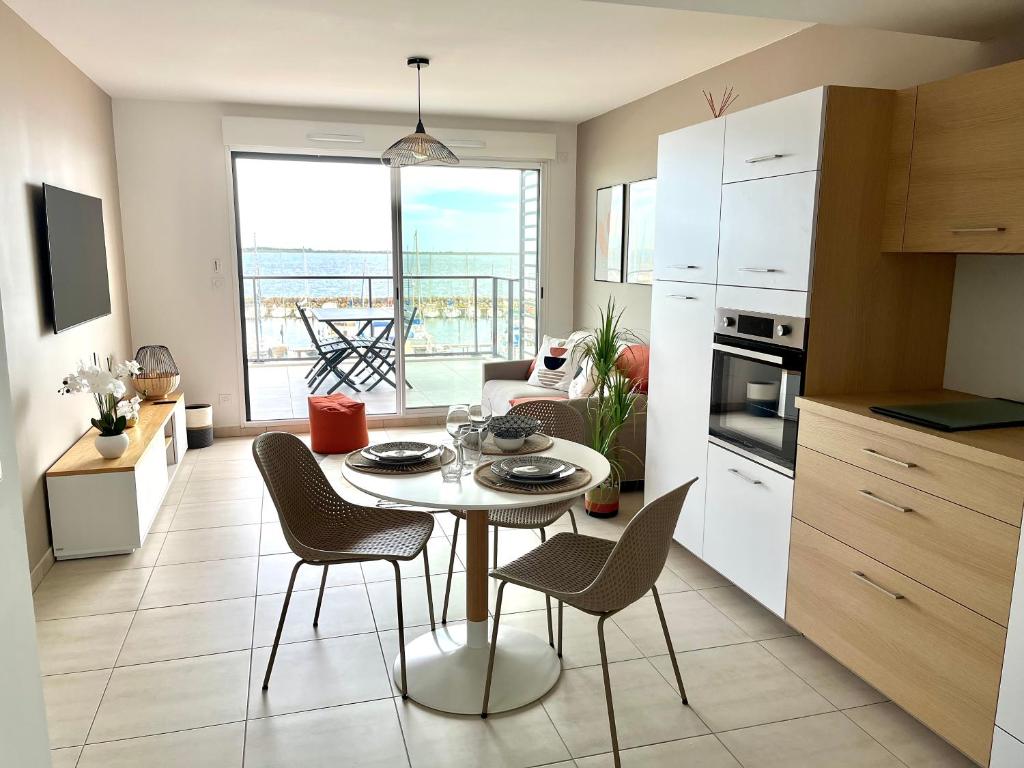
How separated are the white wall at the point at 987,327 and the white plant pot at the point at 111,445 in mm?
3652

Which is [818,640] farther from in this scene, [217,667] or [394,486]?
[217,667]

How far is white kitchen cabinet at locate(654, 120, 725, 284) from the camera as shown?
10.2 ft

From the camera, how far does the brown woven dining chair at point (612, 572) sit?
2.00m

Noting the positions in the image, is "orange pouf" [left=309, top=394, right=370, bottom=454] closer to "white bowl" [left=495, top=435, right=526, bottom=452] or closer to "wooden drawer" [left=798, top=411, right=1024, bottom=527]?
"white bowl" [left=495, top=435, right=526, bottom=452]

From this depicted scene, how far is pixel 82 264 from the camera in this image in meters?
4.06

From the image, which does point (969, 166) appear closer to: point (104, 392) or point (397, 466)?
point (397, 466)

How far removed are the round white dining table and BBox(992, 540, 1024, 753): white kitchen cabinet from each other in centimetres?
111

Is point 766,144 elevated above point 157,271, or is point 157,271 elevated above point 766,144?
point 766,144

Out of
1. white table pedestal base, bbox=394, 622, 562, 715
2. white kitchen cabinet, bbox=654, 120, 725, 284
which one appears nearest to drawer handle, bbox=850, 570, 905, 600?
white table pedestal base, bbox=394, 622, 562, 715

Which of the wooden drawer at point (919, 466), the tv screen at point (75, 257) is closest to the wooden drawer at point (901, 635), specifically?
the wooden drawer at point (919, 466)

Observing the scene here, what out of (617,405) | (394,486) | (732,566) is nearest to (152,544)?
(394,486)

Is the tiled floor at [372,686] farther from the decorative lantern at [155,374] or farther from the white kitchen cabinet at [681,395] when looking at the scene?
the decorative lantern at [155,374]

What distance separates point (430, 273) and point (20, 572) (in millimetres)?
4823

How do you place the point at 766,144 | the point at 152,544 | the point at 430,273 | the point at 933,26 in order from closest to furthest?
the point at 933,26
the point at 766,144
the point at 152,544
the point at 430,273
